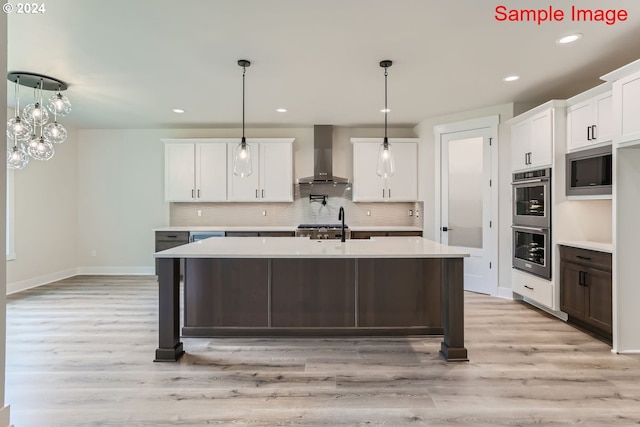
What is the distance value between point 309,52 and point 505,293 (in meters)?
4.07

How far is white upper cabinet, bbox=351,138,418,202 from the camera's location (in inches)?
233

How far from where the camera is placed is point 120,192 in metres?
6.35

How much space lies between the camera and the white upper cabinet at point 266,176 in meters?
5.98

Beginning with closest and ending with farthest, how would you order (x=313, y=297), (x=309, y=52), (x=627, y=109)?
(x=627, y=109)
(x=309, y=52)
(x=313, y=297)

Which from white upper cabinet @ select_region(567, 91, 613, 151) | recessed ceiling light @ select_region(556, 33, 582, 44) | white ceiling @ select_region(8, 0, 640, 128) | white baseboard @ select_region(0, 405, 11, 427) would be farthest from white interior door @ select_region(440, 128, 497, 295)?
white baseboard @ select_region(0, 405, 11, 427)

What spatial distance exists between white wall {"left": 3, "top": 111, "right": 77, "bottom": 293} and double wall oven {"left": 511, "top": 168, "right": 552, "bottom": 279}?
7.16 meters

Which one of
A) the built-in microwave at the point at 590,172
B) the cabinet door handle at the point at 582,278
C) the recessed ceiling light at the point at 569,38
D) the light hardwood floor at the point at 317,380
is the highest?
the recessed ceiling light at the point at 569,38

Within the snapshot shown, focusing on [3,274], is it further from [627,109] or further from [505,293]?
[505,293]

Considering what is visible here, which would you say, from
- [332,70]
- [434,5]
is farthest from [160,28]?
[434,5]

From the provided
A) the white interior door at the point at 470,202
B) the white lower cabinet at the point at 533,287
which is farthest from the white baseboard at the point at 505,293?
the white lower cabinet at the point at 533,287

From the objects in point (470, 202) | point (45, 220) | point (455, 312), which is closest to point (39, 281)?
point (45, 220)

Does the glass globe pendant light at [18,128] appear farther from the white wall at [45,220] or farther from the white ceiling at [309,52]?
the white wall at [45,220]

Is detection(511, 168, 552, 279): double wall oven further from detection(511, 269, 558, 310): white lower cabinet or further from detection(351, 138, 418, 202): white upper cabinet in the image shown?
detection(351, 138, 418, 202): white upper cabinet

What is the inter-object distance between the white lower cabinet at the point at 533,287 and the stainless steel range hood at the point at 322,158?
2.99m
